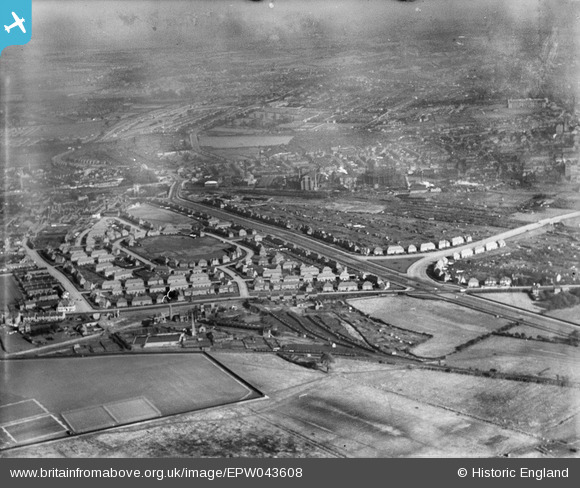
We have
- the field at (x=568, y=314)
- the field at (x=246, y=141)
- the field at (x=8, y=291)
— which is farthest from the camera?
the field at (x=246, y=141)

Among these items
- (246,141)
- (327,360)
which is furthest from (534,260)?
(246,141)

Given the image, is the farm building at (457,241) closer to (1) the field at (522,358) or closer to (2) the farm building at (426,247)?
(2) the farm building at (426,247)

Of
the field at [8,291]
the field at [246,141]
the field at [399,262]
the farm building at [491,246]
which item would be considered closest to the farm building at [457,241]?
the farm building at [491,246]

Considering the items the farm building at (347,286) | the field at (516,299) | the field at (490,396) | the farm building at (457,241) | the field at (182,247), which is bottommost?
the field at (490,396)

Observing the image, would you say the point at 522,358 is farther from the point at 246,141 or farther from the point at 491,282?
the point at 246,141

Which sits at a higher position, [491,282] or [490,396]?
[491,282]

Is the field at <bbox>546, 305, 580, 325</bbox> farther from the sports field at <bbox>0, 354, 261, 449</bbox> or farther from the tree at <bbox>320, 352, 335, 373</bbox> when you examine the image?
the sports field at <bbox>0, 354, 261, 449</bbox>
